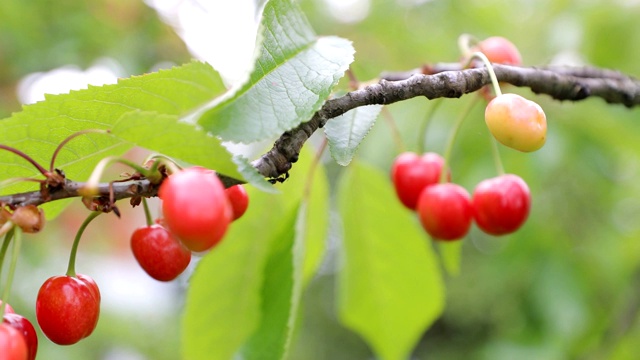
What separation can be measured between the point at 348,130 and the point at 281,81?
0.14 meters

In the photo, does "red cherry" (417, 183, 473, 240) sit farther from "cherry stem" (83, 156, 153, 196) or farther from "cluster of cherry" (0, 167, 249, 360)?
"cherry stem" (83, 156, 153, 196)

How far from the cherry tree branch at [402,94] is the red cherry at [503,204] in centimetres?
22

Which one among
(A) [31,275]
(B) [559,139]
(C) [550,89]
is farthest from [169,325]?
A: (C) [550,89]

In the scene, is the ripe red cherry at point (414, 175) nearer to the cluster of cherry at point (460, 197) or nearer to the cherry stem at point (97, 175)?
the cluster of cherry at point (460, 197)

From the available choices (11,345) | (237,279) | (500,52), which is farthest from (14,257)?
(500,52)

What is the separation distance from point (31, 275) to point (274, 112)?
2.81 m

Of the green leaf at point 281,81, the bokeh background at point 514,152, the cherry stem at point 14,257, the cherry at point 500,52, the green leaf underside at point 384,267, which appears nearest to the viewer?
the cherry stem at point 14,257

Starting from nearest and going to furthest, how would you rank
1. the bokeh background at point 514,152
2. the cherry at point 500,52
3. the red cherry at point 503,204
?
the red cherry at point 503,204 → the cherry at point 500,52 → the bokeh background at point 514,152

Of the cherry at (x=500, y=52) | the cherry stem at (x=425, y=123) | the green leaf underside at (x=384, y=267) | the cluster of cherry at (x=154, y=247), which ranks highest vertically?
the cherry at (x=500, y=52)

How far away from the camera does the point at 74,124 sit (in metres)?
1.06

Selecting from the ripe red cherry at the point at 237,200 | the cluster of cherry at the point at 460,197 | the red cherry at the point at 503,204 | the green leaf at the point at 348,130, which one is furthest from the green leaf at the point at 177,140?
the red cherry at the point at 503,204

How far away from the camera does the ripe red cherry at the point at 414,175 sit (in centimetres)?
172

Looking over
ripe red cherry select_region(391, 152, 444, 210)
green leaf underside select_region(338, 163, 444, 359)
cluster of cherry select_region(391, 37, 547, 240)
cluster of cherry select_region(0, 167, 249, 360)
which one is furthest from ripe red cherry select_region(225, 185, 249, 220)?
green leaf underside select_region(338, 163, 444, 359)

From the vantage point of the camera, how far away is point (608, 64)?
9.46 feet
